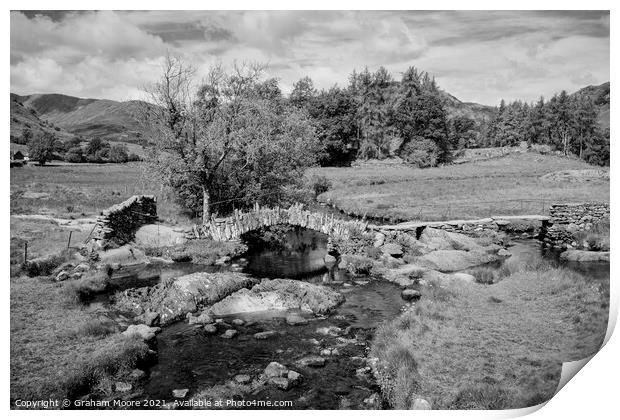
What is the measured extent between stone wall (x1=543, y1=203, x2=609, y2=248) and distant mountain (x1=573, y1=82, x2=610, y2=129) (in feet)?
8.97

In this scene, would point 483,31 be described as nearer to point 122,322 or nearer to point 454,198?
point 122,322

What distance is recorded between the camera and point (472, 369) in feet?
27.6

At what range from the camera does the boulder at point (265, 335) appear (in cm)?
1044

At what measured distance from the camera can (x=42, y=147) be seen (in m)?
10.5

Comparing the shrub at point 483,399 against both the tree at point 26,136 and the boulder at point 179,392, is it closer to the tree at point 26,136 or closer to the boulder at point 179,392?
the boulder at point 179,392

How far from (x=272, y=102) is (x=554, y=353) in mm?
18079

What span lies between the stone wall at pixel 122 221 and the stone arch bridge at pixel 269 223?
2746 millimetres

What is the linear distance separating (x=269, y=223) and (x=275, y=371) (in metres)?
10.7

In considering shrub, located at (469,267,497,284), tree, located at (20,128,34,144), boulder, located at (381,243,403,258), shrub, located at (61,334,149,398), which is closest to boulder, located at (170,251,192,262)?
boulder, located at (381,243,403,258)

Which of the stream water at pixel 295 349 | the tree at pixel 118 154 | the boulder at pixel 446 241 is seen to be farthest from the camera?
the boulder at pixel 446 241

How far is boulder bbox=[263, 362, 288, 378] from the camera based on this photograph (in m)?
8.71

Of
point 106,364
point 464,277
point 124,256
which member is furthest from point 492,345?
point 124,256

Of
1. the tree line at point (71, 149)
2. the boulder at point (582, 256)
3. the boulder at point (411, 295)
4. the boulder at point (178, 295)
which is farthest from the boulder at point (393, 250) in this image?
the tree line at point (71, 149)
